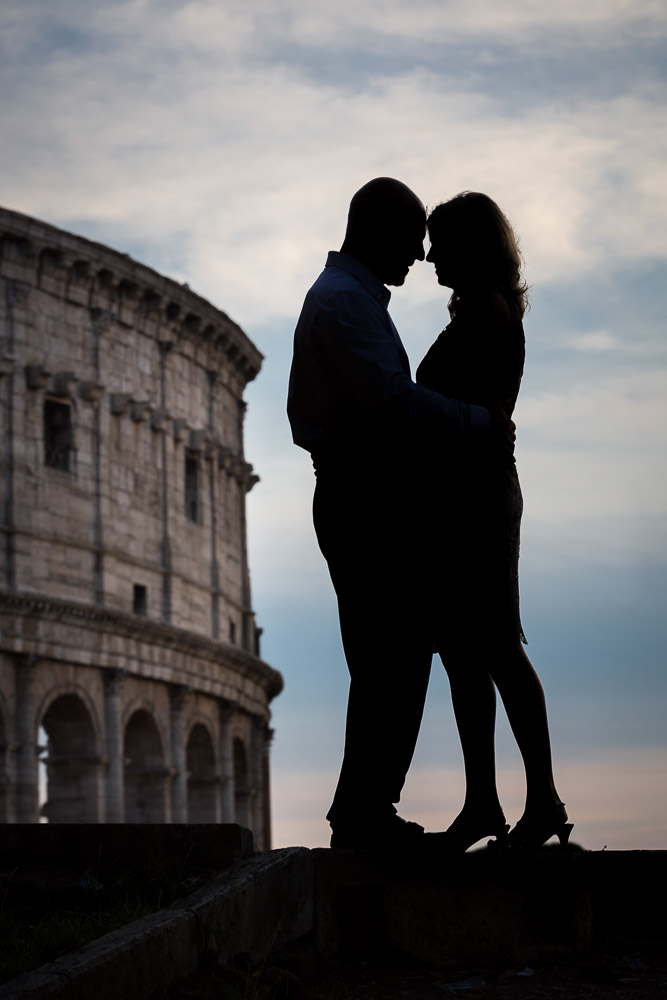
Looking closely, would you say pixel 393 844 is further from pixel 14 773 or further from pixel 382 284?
pixel 14 773

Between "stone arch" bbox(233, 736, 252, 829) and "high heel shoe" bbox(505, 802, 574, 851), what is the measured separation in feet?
123

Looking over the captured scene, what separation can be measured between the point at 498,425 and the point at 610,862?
5.27 feet

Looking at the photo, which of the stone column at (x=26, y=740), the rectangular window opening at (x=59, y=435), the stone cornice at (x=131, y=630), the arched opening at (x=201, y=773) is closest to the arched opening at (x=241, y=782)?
the stone cornice at (x=131, y=630)

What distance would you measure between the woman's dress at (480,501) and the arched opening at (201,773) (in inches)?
1356

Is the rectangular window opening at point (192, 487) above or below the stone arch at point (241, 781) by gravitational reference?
above

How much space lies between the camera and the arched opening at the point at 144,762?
37250 millimetres

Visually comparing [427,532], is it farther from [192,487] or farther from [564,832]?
[192,487]

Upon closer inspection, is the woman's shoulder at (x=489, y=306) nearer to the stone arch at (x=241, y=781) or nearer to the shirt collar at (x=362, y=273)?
the shirt collar at (x=362, y=273)

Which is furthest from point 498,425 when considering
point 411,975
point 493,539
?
point 411,975

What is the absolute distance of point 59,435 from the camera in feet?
116

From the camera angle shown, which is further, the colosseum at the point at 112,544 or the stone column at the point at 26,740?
the colosseum at the point at 112,544

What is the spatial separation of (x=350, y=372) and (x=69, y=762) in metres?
29.5

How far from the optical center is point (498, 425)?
6488mm

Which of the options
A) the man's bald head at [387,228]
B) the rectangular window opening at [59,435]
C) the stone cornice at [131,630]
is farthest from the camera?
the rectangular window opening at [59,435]
